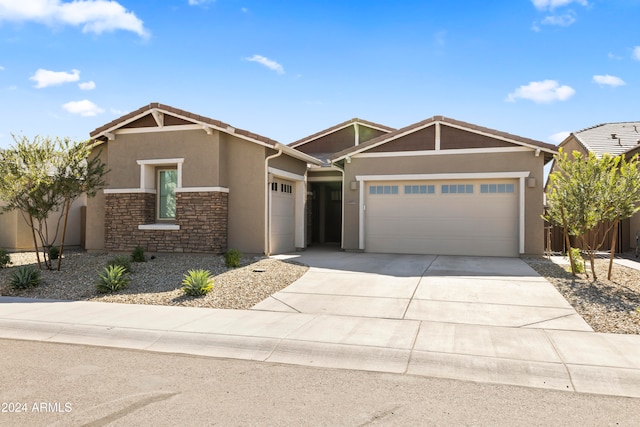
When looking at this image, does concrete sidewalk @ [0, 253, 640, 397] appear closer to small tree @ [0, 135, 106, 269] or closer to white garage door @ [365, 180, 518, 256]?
small tree @ [0, 135, 106, 269]

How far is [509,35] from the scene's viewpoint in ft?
45.8

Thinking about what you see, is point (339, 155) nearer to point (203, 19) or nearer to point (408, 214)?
point (408, 214)

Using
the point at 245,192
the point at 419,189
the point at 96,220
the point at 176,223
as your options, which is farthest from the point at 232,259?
the point at 419,189

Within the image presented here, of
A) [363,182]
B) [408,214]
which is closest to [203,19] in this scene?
[363,182]

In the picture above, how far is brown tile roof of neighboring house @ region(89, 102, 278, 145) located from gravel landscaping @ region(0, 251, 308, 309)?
11.9 feet

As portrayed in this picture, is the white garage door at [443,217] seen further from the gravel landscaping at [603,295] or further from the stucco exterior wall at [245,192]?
the stucco exterior wall at [245,192]

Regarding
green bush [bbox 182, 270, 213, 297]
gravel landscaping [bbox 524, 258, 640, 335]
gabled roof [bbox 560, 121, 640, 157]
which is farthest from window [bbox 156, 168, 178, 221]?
gabled roof [bbox 560, 121, 640, 157]

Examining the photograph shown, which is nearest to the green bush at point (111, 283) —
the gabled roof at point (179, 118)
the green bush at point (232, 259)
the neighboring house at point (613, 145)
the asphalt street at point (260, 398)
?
the green bush at point (232, 259)

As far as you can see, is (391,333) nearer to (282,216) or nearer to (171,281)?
(171,281)

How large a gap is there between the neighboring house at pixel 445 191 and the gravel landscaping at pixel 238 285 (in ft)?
5.66

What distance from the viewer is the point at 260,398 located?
461 centimetres

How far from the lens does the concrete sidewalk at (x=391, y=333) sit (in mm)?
5426

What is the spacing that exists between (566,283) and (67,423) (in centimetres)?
949

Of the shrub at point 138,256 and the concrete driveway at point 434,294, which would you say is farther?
the shrub at point 138,256
